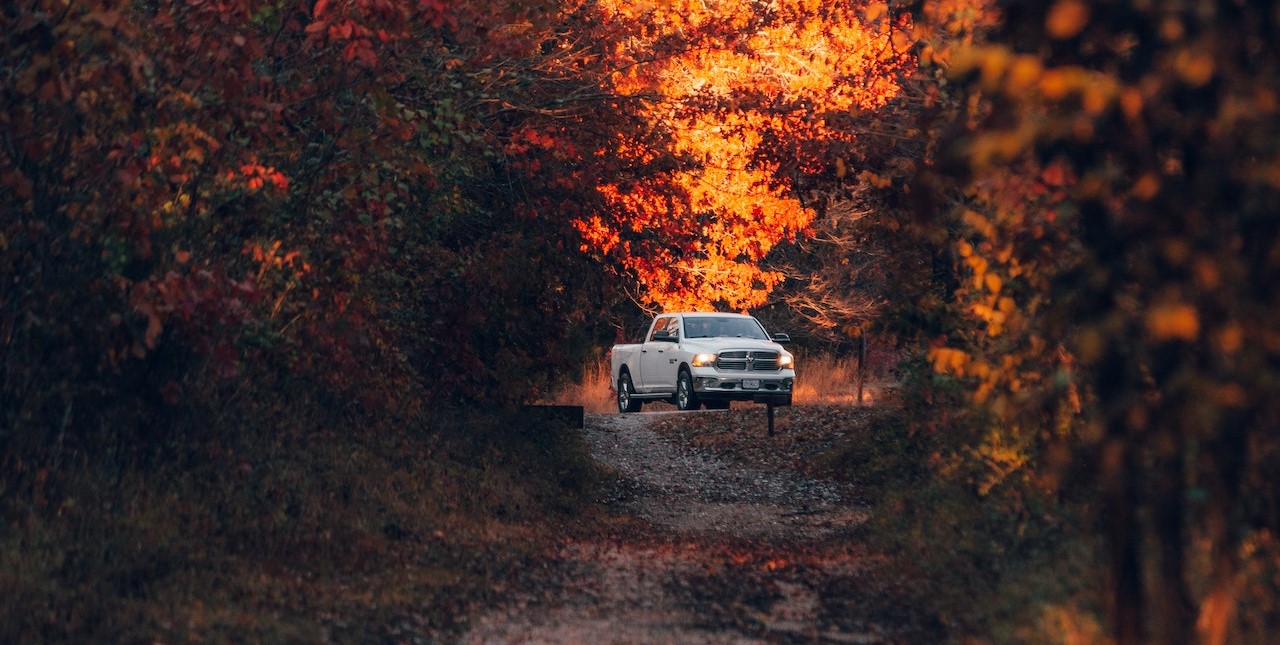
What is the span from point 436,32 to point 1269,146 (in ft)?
36.8

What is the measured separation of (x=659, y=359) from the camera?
27.4 m

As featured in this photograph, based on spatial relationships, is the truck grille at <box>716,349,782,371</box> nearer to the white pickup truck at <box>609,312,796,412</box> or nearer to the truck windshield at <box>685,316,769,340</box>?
the white pickup truck at <box>609,312,796,412</box>

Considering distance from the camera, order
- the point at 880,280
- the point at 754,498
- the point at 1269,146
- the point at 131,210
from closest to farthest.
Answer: the point at 1269,146
the point at 131,210
the point at 754,498
the point at 880,280

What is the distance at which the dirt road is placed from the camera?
8859 mm

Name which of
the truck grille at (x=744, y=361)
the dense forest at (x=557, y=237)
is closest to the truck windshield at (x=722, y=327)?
the truck grille at (x=744, y=361)

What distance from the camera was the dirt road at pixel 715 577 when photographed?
8.86 meters

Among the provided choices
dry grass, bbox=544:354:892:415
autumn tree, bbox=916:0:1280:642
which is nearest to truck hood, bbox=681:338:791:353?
dry grass, bbox=544:354:892:415

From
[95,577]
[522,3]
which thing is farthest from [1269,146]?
[522,3]

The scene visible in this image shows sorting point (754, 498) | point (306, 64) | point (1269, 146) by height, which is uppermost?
point (306, 64)

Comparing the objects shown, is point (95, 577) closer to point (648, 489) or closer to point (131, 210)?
point (131, 210)

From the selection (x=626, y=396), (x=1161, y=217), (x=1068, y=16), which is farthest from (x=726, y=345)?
(x=1068, y=16)

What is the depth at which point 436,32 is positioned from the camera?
48.3ft

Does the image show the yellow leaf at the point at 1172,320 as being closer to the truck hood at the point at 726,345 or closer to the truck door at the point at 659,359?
the truck hood at the point at 726,345

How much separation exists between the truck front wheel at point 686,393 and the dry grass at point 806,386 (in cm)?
533
